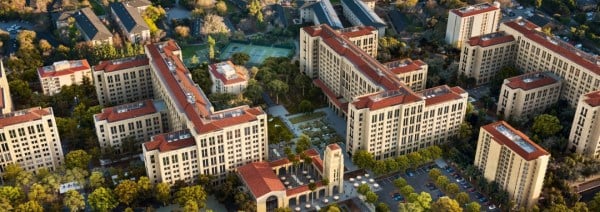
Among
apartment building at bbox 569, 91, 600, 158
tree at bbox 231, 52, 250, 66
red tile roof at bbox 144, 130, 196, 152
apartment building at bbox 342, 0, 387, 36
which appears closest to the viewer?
red tile roof at bbox 144, 130, 196, 152

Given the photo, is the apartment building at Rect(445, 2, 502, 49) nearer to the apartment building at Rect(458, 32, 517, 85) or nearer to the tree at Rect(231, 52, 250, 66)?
the apartment building at Rect(458, 32, 517, 85)

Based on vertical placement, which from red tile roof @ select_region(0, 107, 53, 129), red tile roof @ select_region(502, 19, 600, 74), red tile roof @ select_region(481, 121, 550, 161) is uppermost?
red tile roof @ select_region(502, 19, 600, 74)

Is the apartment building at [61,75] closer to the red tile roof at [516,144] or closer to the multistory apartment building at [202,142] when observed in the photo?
the multistory apartment building at [202,142]

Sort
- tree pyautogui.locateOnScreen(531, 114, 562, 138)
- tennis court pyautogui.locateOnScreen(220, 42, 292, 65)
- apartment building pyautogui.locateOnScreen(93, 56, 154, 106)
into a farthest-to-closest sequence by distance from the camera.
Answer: tennis court pyautogui.locateOnScreen(220, 42, 292, 65)
apartment building pyautogui.locateOnScreen(93, 56, 154, 106)
tree pyautogui.locateOnScreen(531, 114, 562, 138)

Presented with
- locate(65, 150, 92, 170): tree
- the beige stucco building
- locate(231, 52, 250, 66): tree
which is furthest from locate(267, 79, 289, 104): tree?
locate(65, 150, 92, 170): tree

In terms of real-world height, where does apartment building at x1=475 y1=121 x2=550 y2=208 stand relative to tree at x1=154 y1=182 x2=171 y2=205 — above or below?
above

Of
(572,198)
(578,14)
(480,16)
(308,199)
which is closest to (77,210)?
(308,199)
